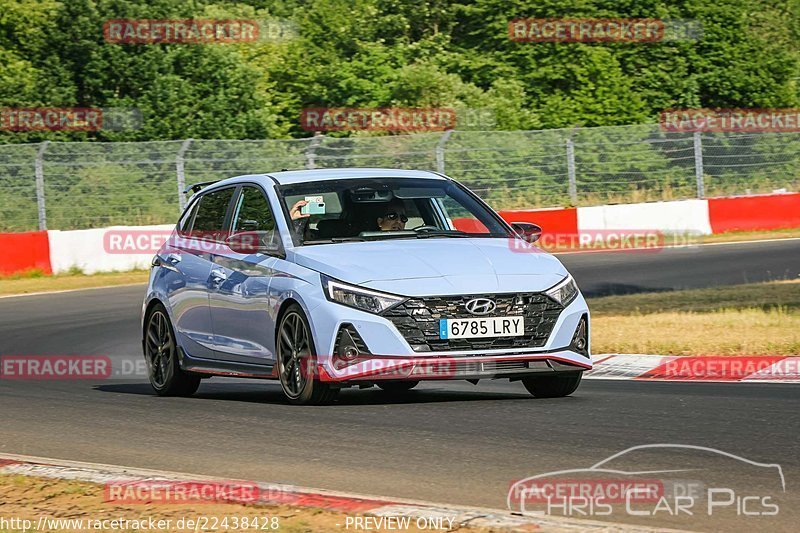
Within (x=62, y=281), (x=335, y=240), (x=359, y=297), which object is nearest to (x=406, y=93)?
(x=62, y=281)

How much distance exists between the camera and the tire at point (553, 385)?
10055 millimetres

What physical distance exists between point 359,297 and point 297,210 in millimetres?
1349

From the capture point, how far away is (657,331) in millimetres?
15047

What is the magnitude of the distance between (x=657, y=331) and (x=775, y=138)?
59.1 feet

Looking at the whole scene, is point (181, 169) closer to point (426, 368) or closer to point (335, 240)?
point (335, 240)

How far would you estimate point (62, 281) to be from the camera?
26344 millimetres

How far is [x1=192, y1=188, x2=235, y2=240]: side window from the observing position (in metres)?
11.4

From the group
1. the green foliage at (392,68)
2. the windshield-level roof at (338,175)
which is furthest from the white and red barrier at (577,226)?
the windshield-level roof at (338,175)

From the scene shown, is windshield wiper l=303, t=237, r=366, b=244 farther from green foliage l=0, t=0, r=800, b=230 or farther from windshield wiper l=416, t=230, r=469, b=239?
green foliage l=0, t=0, r=800, b=230

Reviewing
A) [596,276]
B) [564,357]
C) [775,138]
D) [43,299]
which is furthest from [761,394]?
[775,138]

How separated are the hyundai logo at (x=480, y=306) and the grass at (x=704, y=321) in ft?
14.8

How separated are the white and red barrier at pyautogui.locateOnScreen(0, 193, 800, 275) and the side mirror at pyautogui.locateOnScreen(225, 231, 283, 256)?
660 inches

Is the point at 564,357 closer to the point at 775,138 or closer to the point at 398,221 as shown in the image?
the point at 398,221

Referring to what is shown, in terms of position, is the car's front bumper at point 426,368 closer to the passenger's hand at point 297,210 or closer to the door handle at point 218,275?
the passenger's hand at point 297,210
